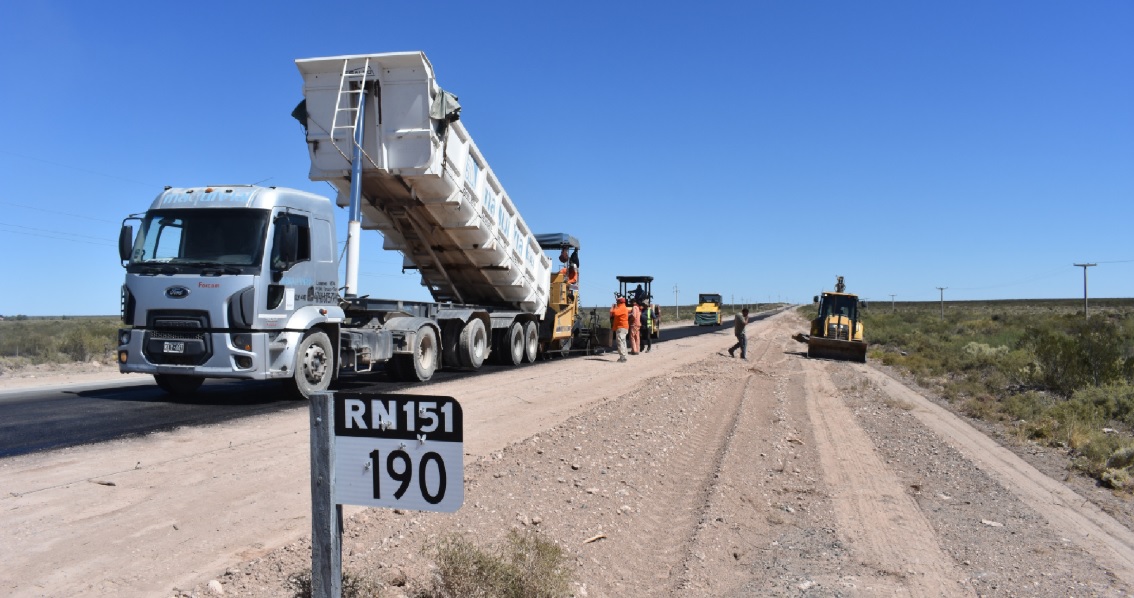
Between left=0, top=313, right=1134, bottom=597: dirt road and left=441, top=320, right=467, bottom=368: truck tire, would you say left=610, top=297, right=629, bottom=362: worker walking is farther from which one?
left=0, top=313, right=1134, bottom=597: dirt road

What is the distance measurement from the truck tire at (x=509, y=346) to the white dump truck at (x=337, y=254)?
4cm

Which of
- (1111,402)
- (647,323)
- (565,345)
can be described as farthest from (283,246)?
(647,323)

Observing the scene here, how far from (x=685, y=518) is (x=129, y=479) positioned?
4.66m

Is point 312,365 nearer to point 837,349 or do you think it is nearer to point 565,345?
point 565,345

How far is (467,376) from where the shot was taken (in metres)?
15.5

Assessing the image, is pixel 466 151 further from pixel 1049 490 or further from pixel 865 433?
pixel 1049 490

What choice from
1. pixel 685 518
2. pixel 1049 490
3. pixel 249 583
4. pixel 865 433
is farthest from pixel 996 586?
pixel 865 433

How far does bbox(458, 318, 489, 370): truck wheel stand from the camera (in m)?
16.0

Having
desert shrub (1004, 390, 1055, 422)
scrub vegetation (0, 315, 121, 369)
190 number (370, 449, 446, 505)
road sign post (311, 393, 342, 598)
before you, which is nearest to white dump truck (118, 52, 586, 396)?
road sign post (311, 393, 342, 598)

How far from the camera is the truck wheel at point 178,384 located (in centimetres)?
1110

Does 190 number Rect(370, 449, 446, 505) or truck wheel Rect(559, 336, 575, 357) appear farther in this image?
truck wheel Rect(559, 336, 575, 357)

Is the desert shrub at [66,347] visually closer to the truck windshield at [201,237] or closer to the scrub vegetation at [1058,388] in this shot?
the truck windshield at [201,237]

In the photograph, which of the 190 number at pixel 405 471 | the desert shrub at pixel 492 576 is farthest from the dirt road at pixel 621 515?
the 190 number at pixel 405 471

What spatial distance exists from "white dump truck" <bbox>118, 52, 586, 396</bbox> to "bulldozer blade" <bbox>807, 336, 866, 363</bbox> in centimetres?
1090
